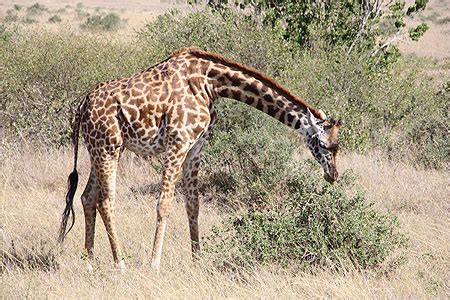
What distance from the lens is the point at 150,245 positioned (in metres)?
7.54

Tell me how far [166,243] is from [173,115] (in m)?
1.55

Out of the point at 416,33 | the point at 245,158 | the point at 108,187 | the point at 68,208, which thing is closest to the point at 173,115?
the point at 108,187

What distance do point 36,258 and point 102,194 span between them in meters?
0.94

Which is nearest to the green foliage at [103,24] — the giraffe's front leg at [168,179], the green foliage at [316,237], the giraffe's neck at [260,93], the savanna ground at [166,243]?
the savanna ground at [166,243]

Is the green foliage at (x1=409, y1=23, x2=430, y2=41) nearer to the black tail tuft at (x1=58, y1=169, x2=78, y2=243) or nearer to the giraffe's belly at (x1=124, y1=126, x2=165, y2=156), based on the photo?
the giraffe's belly at (x1=124, y1=126, x2=165, y2=156)

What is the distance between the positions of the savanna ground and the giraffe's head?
2.92 ft

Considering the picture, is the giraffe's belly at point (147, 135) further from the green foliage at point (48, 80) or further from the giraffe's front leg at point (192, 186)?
the green foliage at point (48, 80)

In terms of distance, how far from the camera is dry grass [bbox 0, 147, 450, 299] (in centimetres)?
597

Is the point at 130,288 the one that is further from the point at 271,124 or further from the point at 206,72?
the point at 271,124

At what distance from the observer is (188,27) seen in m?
13.5

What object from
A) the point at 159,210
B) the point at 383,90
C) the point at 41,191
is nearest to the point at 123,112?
the point at 159,210

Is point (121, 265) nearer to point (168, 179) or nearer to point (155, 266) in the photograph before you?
point (155, 266)

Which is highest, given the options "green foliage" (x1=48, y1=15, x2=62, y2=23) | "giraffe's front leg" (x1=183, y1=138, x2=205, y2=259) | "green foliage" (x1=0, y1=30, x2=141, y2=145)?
"giraffe's front leg" (x1=183, y1=138, x2=205, y2=259)

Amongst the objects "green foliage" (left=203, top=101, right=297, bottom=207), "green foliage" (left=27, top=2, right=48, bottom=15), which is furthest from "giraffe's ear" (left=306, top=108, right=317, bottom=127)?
"green foliage" (left=27, top=2, right=48, bottom=15)
